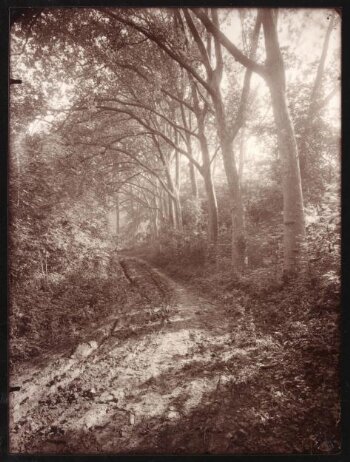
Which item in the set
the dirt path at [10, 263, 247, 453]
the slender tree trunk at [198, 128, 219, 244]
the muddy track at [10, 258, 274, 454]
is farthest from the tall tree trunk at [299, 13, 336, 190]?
the dirt path at [10, 263, 247, 453]

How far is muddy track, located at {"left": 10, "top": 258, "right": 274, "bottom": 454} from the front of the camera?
3441 mm

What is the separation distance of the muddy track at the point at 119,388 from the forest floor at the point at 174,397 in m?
0.01

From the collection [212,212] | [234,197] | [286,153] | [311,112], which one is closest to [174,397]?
[286,153]

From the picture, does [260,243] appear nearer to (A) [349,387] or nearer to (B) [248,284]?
(B) [248,284]

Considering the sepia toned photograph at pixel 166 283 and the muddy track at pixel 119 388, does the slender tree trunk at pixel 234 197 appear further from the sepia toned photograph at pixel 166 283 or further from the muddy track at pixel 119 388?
the muddy track at pixel 119 388

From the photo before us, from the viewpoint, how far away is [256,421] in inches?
133

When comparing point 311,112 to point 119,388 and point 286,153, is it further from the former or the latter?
point 119,388

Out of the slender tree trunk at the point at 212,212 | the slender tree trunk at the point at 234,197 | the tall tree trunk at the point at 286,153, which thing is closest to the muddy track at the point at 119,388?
the tall tree trunk at the point at 286,153

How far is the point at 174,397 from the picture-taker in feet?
13.3

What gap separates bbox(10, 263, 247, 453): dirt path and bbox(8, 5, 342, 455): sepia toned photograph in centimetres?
3

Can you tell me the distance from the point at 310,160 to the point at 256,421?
1147 cm

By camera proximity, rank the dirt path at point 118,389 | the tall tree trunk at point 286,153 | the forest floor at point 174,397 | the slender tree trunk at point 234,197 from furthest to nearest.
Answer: the slender tree trunk at point 234,197 → the tall tree trunk at point 286,153 → the dirt path at point 118,389 → the forest floor at point 174,397

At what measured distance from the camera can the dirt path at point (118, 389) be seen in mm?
3441

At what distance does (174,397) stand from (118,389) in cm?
92
